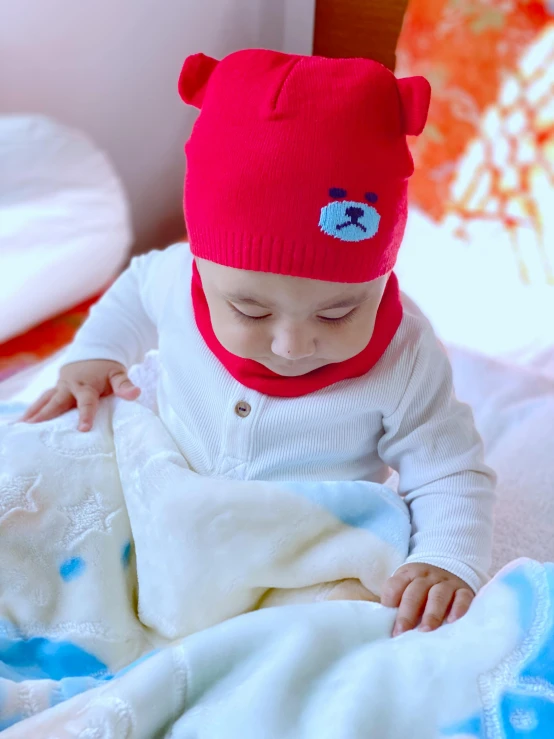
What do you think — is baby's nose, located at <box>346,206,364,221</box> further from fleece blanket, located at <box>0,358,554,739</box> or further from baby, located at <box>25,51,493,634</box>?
fleece blanket, located at <box>0,358,554,739</box>

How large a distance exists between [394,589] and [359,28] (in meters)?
0.99

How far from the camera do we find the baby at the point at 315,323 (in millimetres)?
605

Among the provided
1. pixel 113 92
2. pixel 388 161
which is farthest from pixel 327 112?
pixel 113 92

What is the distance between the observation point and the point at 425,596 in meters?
0.63

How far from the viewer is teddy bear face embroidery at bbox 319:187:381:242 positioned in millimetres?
600

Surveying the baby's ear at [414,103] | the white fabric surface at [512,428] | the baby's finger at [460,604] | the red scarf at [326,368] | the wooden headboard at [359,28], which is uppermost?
the baby's ear at [414,103]

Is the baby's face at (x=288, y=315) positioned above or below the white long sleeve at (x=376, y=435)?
above

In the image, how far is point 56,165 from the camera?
1.21 m

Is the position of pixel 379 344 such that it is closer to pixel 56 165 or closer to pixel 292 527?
pixel 292 527

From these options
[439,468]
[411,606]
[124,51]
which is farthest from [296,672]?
[124,51]

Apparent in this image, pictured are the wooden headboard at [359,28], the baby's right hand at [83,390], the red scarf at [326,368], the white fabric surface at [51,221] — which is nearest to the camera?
the red scarf at [326,368]

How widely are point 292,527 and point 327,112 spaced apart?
1.19 ft

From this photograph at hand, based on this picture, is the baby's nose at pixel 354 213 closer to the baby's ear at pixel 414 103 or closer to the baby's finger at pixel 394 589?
the baby's ear at pixel 414 103

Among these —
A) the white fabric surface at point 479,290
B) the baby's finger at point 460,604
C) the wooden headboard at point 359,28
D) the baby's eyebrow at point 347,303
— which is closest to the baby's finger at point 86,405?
the baby's eyebrow at point 347,303
